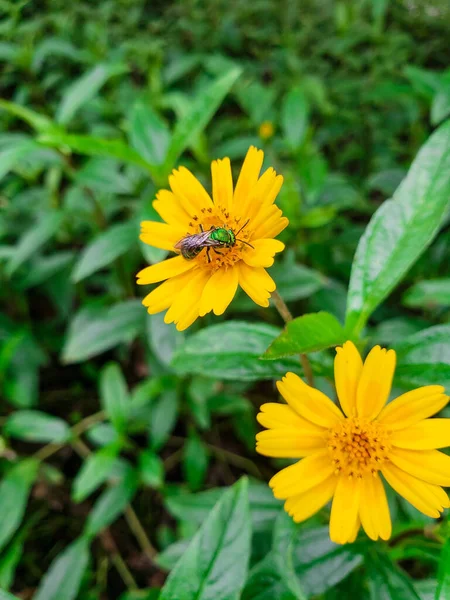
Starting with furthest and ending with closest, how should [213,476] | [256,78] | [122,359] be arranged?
[256,78]
[122,359]
[213,476]

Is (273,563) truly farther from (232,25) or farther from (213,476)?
(232,25)

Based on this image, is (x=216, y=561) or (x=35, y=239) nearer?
(x=216, y=561)

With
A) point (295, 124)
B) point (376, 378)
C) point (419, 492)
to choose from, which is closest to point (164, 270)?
point (376, 378)

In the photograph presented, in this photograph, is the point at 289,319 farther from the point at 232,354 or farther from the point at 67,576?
the point at 67,576

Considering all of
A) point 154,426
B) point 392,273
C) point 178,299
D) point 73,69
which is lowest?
point 154,426

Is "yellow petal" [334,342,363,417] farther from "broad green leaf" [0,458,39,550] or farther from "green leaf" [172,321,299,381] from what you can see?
"broad green leaf" [0,458,39,550]

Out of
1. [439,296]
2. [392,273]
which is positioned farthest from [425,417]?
[439,296]
